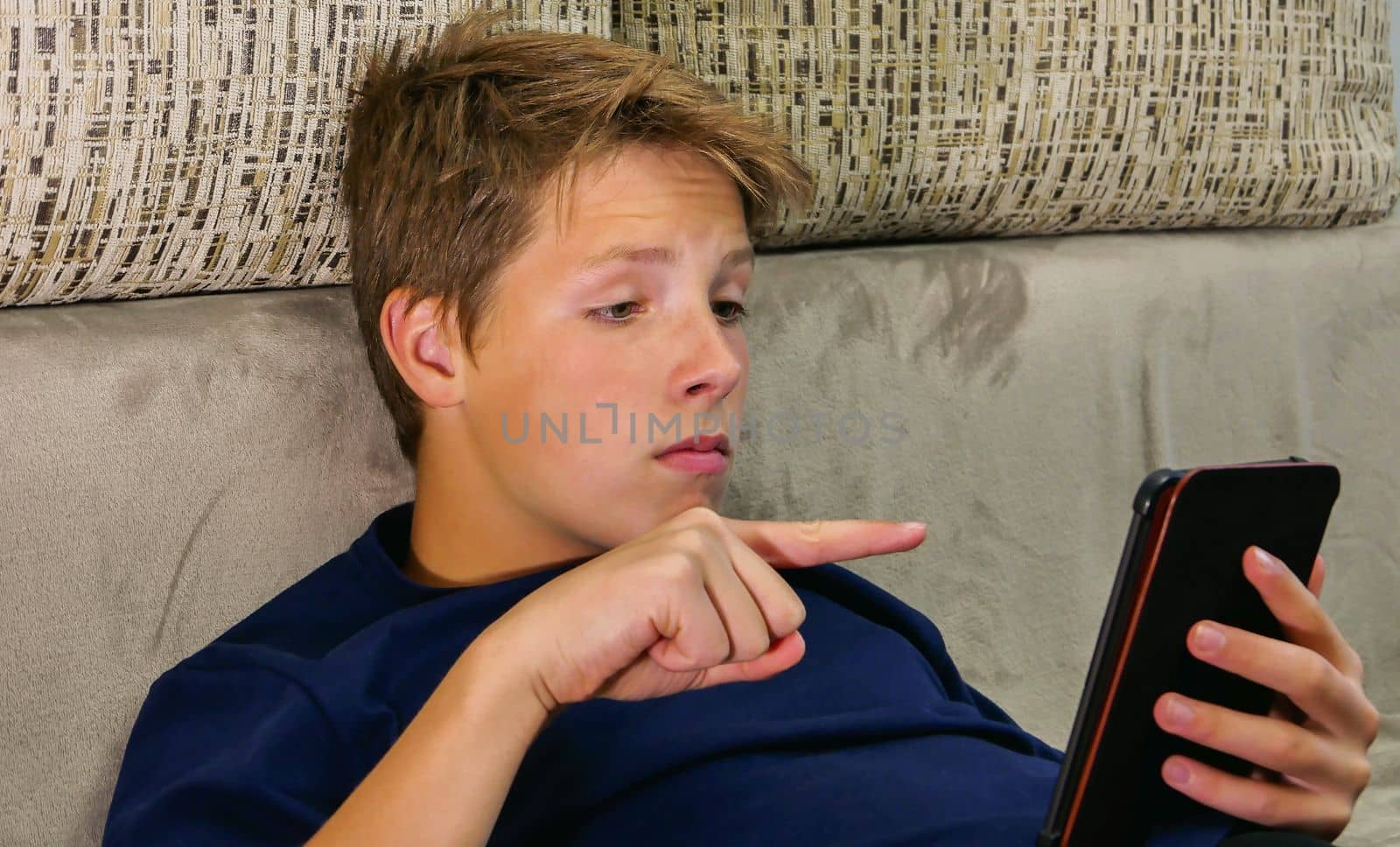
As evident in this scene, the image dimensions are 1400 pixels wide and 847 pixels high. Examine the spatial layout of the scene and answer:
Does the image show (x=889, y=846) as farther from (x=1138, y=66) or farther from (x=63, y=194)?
(x=1138, y=66)

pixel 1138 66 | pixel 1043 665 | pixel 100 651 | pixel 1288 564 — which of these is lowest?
pixel 1043 665

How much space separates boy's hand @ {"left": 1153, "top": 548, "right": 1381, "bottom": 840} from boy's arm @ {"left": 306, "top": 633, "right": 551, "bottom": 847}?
31cm

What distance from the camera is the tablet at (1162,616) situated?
613 millimetres

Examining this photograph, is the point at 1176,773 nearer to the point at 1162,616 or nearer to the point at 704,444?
the point at 1162,616

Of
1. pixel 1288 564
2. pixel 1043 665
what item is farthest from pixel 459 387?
pixel 1043 665

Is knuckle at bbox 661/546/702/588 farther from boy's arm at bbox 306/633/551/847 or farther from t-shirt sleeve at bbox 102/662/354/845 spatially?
t-shirt sleeve at bbox 102/662/354/845

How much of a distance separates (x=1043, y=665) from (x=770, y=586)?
0.61 meters

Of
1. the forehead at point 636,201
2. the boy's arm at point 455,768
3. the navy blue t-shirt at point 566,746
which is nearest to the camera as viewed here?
the boy's arm at point 455,768

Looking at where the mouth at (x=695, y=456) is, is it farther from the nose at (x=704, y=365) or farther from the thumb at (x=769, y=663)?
the thumb at (x=769, y=663)

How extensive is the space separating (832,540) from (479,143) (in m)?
0.35

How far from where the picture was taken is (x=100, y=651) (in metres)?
0.81

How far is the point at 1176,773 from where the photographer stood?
680mm

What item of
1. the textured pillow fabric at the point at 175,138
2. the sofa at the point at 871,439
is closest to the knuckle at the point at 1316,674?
the sofa at the point at 871,439

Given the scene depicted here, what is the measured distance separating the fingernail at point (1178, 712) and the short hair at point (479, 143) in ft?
1.31
